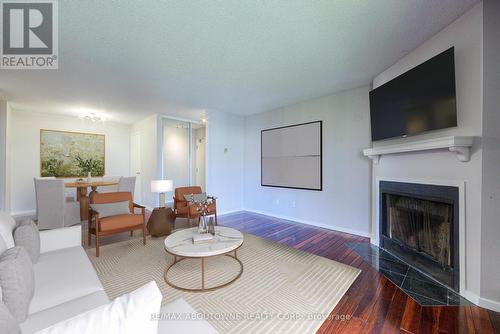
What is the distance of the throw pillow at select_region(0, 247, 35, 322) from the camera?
103 cm

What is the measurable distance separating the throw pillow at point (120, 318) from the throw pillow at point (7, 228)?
5.48ft

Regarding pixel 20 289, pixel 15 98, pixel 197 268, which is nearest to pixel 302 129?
pixel 197 268

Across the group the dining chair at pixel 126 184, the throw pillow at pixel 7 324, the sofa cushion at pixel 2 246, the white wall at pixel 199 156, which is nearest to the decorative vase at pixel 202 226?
the sofa cushion at pixel 2 246

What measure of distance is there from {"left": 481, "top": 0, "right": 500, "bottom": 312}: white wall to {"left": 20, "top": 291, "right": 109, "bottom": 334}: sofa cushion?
3.09 meters

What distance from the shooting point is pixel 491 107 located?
1.80m

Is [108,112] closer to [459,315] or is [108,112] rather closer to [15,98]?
[15,98]

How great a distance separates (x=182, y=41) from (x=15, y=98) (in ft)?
14.6

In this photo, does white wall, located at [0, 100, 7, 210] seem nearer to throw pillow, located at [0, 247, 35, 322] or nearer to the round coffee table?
the round coffee table

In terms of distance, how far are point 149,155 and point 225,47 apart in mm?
4258

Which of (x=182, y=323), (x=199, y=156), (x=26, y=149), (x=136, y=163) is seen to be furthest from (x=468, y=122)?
(x=26, y=149)

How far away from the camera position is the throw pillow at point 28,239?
1.65 metres

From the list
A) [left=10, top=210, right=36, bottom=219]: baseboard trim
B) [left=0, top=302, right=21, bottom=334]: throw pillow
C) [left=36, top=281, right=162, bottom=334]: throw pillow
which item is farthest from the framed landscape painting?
[left=36, top=281, right=162, bottom=334]: throw pillow

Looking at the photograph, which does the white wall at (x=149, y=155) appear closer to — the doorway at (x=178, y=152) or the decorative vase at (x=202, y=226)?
the doorway at (x=178, y=152)

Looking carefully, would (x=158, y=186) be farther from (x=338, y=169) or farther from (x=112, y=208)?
(x=338, y=169)
